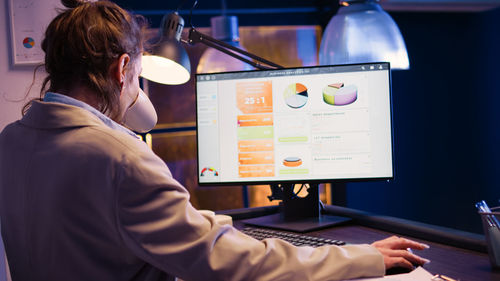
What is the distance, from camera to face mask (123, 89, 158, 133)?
4.56 feet

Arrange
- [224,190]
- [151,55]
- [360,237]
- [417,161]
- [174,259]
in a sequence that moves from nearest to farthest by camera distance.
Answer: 1. [174,259]
2. [360,237]
3. [151,55]
4. [224,190]
5. [417,161]

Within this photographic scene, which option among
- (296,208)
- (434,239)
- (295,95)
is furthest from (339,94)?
(434,239)

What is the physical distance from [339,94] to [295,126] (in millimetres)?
159

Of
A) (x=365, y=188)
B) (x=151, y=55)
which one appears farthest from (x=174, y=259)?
(x=365, y=188)

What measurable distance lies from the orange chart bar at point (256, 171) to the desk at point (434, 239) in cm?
16

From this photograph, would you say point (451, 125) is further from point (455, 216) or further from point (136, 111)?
point (136, 111)

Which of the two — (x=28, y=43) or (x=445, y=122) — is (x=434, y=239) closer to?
(x=28, y=43)

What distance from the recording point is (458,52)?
3.81m

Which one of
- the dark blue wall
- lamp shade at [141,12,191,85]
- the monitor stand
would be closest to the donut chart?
the monitor stand

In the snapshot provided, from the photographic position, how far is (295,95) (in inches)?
60.5

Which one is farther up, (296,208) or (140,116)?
(140,116)

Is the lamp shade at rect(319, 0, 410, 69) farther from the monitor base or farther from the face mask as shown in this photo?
the face mask

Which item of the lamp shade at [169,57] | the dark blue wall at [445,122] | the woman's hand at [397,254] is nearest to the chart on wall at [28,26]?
the lamp shade at [169,57]

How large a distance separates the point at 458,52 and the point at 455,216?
121 cm
